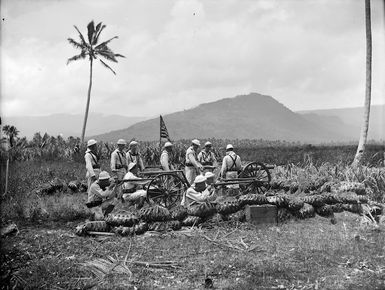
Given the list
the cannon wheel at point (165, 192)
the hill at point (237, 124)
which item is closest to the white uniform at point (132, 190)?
the cannon wheel at point (165, 192)

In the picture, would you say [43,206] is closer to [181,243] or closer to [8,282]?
[181,243]

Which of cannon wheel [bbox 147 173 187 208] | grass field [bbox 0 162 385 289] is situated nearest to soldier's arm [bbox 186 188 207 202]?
grass field [bbox 0 162 385 289]

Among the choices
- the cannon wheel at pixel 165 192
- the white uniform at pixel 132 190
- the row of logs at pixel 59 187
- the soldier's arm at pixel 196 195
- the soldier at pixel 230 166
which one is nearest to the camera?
the soldier's arm at pixel 196 195

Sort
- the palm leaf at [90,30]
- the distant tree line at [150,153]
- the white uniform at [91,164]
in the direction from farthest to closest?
the palm leaf at [90,30] < the distant tree line at [150,153] < the white uniform at [91,164]

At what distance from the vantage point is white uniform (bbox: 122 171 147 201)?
29.1 feet

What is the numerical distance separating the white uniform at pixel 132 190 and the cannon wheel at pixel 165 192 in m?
0.19

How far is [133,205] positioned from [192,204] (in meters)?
1.72

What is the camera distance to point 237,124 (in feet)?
427

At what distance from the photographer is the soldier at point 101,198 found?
7949 millimetres

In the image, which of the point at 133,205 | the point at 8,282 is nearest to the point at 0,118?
the point at 8,282

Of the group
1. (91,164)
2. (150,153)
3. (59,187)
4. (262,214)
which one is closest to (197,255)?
(262,214)

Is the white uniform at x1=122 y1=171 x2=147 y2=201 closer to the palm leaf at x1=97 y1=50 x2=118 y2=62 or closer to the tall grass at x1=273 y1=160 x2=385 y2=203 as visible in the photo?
the tall grass at x1=273 y1=160 x2=385 y2=203

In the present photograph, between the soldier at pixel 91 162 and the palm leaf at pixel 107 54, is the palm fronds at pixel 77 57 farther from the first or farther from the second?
the soldier at pixel 91 162

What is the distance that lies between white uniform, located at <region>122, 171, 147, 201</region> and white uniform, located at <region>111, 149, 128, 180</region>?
1.05 metres
